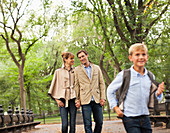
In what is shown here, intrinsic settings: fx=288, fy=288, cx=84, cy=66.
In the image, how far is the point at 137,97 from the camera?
359 cm

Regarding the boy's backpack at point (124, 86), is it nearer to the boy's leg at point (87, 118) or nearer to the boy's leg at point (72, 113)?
the boy's leg at point (87, 118)

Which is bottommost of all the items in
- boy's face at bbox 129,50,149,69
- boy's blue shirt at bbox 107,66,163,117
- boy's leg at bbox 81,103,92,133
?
boy's leg at bbox 81,103,92,133

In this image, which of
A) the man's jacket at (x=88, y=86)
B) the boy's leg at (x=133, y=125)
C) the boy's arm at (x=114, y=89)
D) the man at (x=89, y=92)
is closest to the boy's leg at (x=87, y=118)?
the man at (x=89, y=92)

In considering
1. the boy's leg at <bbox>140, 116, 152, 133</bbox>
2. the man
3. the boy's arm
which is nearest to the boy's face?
the boy's arm

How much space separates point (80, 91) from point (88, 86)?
8.0 inches

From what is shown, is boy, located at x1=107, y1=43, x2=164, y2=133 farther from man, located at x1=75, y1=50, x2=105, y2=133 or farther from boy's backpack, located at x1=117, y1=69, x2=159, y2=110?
man, located at x1=75, y1=50, x2=105, y2=133

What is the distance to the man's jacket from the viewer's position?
6055mm

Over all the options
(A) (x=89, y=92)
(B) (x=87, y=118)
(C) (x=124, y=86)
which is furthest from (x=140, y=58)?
(B) (x=87, y=118)

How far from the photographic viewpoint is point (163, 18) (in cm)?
1544

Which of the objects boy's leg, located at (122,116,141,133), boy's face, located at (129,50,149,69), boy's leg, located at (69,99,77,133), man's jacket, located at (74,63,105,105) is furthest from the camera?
boy's leg, located at (69,99,77,133)

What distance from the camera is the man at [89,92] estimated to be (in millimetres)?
6004

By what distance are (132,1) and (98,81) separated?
29.2ft

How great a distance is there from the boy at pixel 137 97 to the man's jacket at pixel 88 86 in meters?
2.33

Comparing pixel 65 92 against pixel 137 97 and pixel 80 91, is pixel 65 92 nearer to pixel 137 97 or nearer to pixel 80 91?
pixel 80 91
